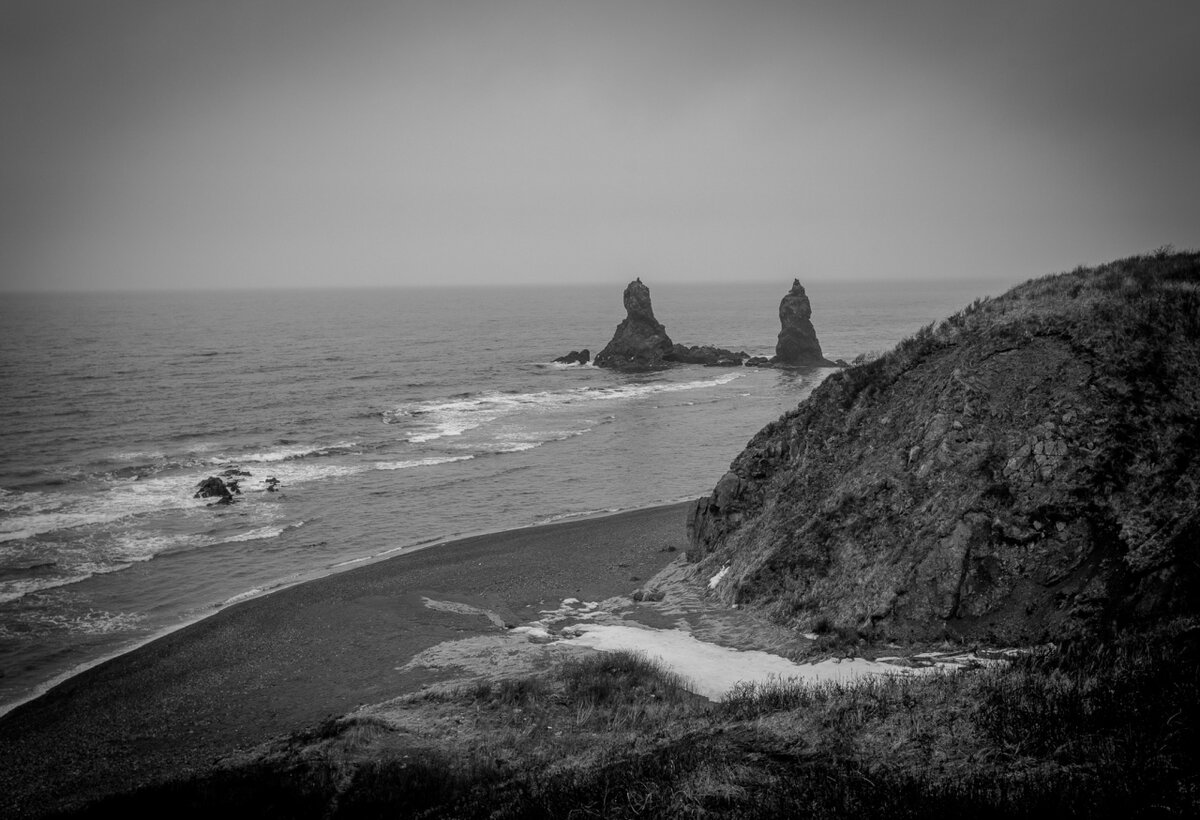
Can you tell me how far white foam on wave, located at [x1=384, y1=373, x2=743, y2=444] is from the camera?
63.6 meters

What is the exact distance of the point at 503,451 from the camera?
5400cm

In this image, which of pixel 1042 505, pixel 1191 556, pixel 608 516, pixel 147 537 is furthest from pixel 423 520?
pixel 1191 556

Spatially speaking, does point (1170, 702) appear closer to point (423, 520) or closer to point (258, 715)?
point (258, 715)

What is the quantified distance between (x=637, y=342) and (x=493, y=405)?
3708cm

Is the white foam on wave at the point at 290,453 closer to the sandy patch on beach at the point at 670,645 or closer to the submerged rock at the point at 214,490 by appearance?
the submerged rock at the point at 214,490

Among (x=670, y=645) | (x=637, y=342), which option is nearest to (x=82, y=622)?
(x=670, y=645)

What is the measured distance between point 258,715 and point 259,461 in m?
35.2

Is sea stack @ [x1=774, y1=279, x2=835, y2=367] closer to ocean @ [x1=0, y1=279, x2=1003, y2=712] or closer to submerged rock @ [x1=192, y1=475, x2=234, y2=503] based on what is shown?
ocean @ [x1=0, y1=279, x2=1003, y2=712]

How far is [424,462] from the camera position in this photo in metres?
50.9

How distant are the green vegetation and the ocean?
37.8 ft

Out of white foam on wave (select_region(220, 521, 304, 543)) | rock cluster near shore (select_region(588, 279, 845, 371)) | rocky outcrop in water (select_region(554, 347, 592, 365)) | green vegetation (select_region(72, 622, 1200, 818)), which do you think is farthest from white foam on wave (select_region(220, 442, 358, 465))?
rocky outcrop in water (select_region(554, 347, 592, 365))

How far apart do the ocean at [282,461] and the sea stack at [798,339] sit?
22.6 ft

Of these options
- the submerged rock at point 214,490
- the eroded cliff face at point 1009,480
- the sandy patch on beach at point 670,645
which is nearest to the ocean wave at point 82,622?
the sandy patch on beach at point 670,645

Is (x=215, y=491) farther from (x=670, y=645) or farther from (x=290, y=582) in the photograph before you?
(x=670, y=645)
